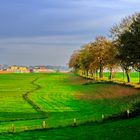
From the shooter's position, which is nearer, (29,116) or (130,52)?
(29,116)

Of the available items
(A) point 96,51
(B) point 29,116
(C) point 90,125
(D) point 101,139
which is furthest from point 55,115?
(A) point 96,51

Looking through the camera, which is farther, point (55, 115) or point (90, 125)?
point (55, 115)

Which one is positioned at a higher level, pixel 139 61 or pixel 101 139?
pixel 139 61

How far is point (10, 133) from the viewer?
145 feet

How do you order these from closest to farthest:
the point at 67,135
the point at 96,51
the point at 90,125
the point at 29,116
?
the point at 67,135 < the point at 90,125 < the point at 29,116 < the point at 96,51

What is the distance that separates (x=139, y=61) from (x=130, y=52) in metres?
3.10

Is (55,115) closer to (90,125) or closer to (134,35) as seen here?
(90,125)

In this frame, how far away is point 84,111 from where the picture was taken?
222 feet

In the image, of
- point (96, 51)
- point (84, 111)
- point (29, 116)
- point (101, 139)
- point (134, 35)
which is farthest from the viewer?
point (96, 51)

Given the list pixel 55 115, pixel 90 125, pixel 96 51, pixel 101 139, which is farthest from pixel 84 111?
pixel 96 51

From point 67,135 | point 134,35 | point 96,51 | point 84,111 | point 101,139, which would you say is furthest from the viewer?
point 96,51

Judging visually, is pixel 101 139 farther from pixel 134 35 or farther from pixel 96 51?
pixel 96 51

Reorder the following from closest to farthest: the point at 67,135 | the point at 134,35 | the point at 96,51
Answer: the point at 67,135 < the point at 134,35 < the point at 96,51

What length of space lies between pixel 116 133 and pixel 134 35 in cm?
6547
